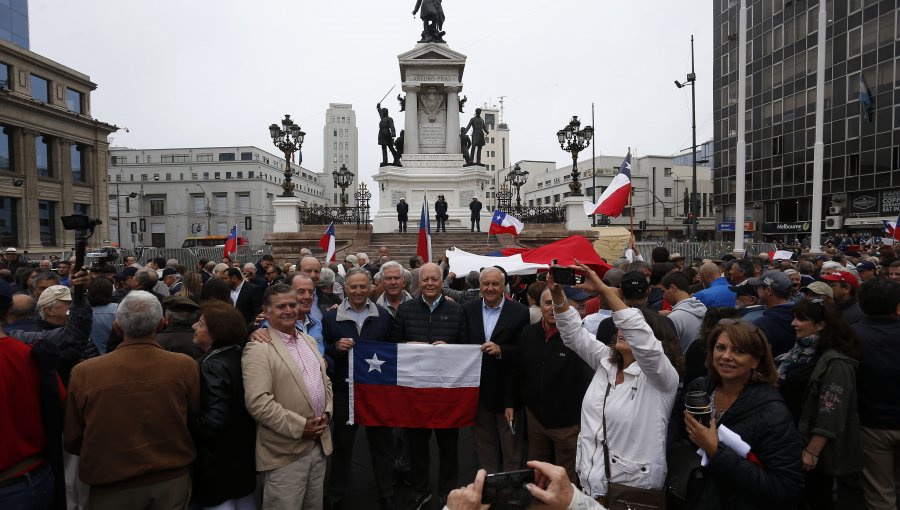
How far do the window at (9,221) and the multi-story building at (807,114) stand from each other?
51.0 metres

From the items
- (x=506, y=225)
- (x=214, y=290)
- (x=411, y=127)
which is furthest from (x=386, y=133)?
(x=214, y=290)

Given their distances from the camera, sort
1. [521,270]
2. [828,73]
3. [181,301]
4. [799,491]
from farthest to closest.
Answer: [828,73] → [521,270] → [181,301] → [799,491]

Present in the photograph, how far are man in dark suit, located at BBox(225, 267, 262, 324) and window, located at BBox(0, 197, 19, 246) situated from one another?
4204cm

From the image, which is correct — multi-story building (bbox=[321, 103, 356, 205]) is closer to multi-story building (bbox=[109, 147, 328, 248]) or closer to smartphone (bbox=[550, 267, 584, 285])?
multi-story building (bbox=[109, 147, 328, 248])

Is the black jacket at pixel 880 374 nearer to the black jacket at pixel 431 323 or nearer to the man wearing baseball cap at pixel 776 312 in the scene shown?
the man wearing baseball cap at pixel 776 312

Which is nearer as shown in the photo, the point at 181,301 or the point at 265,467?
the point at 265,467

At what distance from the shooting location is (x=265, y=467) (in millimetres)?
3762

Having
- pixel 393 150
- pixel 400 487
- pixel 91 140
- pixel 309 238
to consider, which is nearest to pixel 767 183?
pixel 393 150

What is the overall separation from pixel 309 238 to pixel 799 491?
2331 cm

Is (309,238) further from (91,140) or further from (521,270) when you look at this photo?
(91,140)

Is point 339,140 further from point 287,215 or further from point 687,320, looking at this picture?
point 687,320

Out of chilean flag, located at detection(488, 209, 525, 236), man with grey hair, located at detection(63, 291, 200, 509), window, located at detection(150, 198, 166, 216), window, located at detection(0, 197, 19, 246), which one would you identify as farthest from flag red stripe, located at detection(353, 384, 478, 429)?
window, located at detection(150, 198, 166, 216)

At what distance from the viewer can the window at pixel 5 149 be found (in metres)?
40.4

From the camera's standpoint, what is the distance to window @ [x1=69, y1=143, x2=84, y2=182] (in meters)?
47.1
